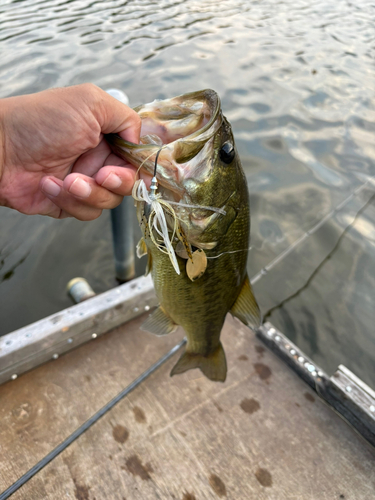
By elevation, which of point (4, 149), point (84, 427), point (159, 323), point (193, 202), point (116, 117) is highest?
point (116, 117)

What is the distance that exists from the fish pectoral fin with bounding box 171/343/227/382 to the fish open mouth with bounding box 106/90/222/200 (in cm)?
108

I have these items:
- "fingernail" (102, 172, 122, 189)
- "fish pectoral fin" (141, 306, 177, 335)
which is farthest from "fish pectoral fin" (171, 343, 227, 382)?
"fingernail" (102, 172, 122, 189)

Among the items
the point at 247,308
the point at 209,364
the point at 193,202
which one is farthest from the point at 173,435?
the point at 193,202

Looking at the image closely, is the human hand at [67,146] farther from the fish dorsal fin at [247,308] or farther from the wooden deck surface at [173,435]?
the wooden deck surface at [173,435]

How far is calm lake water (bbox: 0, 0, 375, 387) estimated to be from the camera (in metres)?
3.81

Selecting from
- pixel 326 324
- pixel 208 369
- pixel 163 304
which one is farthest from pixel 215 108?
pixel 326 324

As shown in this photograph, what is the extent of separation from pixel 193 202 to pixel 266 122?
17.8ft

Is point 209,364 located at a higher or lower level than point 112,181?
lower

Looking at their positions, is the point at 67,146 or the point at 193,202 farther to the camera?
the point at 67,146

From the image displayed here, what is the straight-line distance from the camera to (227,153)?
4.39 ft

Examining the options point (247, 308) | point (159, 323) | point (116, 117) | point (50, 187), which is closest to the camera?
point (116, 117)

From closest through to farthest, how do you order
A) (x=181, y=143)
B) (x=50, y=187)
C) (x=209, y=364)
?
1. (x=181, y=143)
2. (x=50, y=187)
3. (x=209, y=364)

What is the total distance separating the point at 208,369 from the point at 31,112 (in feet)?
5.25

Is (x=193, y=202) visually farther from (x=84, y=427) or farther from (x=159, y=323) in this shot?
(x=84, y=427)
